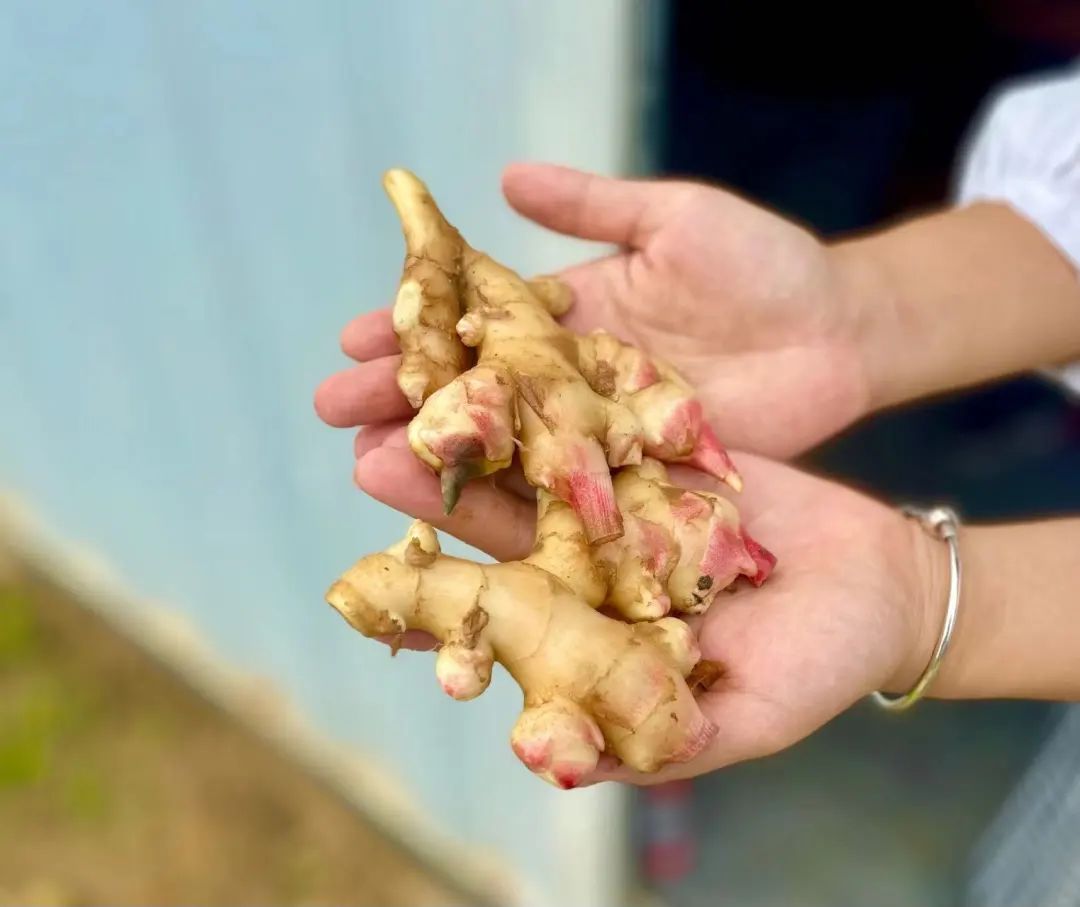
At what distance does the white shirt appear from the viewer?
85cm

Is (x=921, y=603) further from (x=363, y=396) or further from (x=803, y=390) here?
(x=363, y=396)

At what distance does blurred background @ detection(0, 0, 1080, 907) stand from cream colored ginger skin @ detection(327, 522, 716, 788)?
0.43 metres

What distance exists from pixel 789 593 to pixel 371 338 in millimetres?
315

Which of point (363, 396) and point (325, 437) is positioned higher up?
point (363, 396)

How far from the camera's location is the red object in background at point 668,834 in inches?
54.9

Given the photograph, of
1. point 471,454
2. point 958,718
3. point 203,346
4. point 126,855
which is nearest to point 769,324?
point 471,454

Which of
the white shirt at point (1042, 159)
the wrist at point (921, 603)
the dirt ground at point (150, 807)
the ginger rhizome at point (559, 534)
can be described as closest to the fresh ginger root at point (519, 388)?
the ginger rhizome at point (559, 534)

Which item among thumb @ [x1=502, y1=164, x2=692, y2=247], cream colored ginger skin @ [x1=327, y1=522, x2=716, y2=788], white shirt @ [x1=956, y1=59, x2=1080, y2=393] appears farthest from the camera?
white shirt @ [x1=956, y1=59, x2=1080, y2=393]

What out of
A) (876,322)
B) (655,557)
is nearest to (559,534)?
(655,557)

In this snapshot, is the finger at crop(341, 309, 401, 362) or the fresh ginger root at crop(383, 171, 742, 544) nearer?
the fresh ginger root at crop(383, 171, 742, 544)

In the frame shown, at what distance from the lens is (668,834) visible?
4.59 feet

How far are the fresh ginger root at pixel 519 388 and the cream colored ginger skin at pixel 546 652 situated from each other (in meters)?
0.05

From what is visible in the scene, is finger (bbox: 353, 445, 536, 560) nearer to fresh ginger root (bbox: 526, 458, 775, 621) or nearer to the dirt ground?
fresh ginger root (bbox: 526, 458, 775, 621)

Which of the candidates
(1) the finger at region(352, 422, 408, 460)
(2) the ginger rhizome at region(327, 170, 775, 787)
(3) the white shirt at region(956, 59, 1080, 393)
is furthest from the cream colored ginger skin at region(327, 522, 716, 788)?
(3) the white shirt at region(956, 59, 1080, 393)
